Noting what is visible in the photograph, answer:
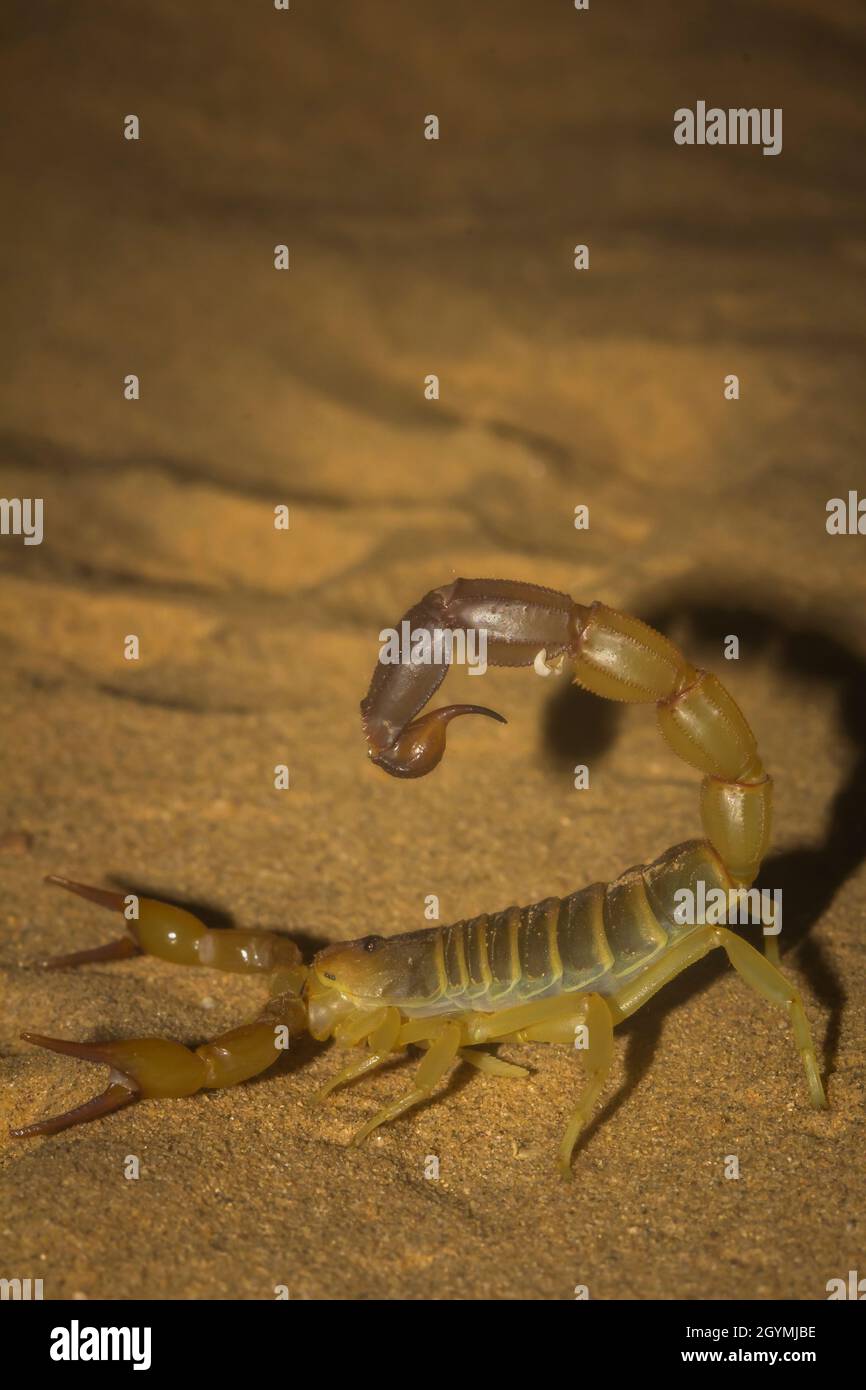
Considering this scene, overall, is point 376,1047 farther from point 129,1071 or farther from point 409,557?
point 409,557

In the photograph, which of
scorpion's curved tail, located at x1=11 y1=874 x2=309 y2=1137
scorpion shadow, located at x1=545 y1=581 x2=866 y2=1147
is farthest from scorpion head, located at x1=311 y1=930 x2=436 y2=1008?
scorpion shadow, located at x1=545 y1=581 x2=866 y2=1147

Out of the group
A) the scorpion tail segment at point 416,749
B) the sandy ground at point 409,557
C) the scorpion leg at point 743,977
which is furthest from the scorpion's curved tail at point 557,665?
the sandy ground at point 409,557

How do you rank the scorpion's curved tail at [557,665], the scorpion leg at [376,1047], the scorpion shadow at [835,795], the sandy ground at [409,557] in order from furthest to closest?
the scorpion shadow at [835,795], the scorpion leg at [376,1047], the sandy ground at [409,557], the scorpion's curved tail at [557,665]

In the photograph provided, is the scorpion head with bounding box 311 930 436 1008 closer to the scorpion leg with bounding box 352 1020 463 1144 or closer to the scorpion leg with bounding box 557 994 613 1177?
the scorpion leg with bounding box 352 1020 463 1144

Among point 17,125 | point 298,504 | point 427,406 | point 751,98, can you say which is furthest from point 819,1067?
point 17,125

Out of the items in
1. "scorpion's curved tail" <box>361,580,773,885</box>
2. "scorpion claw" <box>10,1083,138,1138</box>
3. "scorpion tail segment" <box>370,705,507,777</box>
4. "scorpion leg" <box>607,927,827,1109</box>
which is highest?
"scorpion's curved tail" <box>361,580,773,885</box>

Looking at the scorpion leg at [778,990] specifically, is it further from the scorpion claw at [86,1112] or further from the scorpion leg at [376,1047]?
the scorpion claw at [86,1112]

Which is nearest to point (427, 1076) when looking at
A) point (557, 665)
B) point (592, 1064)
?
point (592, 1064)
